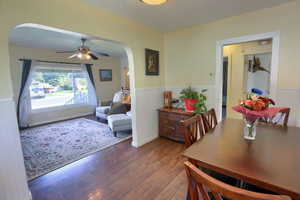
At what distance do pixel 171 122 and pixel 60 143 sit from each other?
2.45m

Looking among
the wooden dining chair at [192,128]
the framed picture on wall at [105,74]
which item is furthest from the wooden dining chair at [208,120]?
the framed picture on wall at [105,74]

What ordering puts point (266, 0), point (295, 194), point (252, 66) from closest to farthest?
1. point (295, 194)
2. point (266, 0)
3. point (252, 66)

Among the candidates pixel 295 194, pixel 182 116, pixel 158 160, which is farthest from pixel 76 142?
pixel 295 194

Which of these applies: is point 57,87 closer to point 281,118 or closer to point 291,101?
point 281,118

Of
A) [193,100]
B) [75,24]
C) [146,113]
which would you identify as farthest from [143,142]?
[75,24]

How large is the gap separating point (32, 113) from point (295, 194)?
5796 mm

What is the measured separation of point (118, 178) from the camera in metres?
2.01

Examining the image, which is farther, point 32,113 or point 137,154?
point 32,113

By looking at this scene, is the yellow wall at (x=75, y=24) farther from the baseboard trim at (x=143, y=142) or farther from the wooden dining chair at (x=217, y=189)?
the wooden dining chair at (x=217, y=189)

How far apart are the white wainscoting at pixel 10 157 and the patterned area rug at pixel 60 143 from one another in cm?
60

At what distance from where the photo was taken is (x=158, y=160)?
244cm

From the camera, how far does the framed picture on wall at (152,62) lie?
3049 mm

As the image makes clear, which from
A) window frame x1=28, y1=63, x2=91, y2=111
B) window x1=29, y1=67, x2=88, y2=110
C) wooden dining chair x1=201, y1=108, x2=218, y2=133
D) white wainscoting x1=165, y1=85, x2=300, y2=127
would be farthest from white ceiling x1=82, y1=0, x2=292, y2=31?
window x1=29, y1=67, x2=88, y2=110

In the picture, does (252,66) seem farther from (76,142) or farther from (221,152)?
(76,142)
